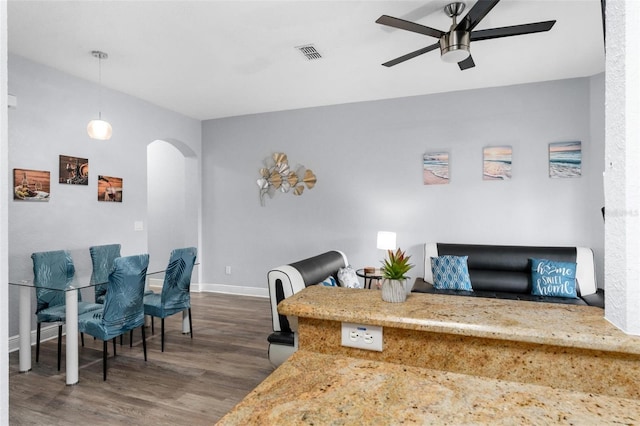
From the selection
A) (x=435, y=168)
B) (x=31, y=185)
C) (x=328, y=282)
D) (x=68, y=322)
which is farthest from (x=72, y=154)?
(x=435, y=168)

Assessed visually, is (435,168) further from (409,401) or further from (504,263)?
(409,401)

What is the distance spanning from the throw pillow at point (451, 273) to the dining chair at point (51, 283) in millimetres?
3462

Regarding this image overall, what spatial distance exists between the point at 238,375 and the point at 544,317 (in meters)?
2.54

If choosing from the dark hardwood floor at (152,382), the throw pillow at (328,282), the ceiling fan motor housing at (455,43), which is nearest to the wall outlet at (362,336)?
the dark hardwood floor at (152,382)

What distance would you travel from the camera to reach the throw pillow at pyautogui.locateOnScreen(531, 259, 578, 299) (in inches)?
137

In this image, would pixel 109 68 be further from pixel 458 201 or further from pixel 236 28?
pixel 458 201

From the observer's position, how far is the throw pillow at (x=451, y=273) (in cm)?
378

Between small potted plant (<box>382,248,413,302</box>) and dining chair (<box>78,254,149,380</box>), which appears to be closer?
small potted plant (<box>382,248,413,302</box>)

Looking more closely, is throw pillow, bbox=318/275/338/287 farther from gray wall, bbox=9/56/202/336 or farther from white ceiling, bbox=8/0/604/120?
gray wall, bbox=9/56/202/336

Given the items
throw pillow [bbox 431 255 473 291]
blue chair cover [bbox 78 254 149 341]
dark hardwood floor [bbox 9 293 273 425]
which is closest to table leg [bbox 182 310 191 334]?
dark hardwood floor [bbox 9 293 273 425]

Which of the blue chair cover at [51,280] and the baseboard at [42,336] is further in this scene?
the baseboard at [42,336]

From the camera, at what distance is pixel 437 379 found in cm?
87

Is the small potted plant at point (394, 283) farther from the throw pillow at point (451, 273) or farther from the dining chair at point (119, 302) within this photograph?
the throw pillow at point (451, 273)

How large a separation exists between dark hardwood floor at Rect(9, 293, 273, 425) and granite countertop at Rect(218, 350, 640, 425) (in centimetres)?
179
